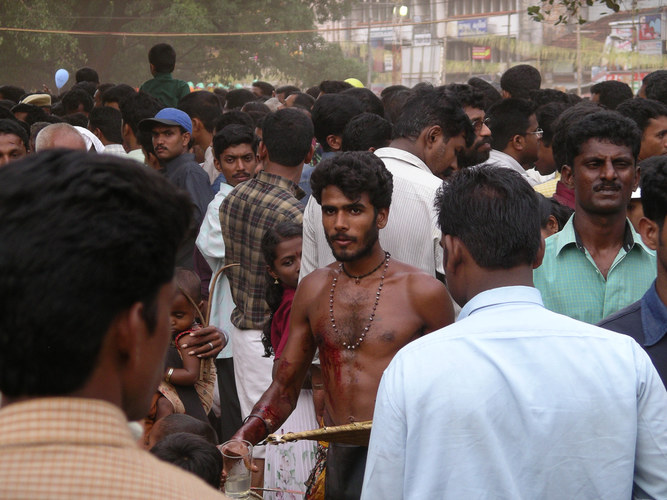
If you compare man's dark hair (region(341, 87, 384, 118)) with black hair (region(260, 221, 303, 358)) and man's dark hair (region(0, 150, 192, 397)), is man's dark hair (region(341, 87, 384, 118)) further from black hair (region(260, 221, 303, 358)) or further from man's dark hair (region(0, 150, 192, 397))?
man's dark hair (region(0, 150, 192, 397))

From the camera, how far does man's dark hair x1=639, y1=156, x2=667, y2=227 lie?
3.08 metres

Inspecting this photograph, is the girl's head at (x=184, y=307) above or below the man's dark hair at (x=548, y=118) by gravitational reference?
below

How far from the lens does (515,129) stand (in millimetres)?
7020

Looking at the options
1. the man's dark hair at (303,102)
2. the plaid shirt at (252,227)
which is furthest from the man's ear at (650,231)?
the man's dark hair at (303,102)

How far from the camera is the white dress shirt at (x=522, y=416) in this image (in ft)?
7.14

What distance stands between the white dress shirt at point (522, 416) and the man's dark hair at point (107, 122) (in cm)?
693

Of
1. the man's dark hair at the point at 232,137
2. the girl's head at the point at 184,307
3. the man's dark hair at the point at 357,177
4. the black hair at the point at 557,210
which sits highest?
the man's dark hair at the point at 357,177

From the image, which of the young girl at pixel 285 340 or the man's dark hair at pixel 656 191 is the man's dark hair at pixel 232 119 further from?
the man's dark hair at pixel 656 191

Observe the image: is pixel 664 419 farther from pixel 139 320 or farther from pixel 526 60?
pixel 526 60

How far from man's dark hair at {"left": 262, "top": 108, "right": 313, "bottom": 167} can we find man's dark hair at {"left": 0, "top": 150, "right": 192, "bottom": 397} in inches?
166

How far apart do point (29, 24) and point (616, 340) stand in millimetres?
25848

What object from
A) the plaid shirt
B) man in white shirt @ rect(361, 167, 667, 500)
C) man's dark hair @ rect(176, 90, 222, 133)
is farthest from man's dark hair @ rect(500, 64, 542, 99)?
man in white shirt @ rect(361, 167, 667, 500)

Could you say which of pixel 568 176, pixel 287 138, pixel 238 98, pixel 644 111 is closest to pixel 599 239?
pixel 568 176

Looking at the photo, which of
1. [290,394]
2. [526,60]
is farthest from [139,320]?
[526,60]
